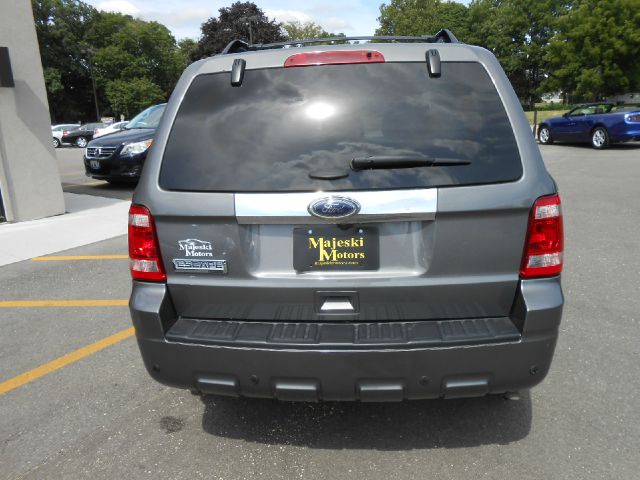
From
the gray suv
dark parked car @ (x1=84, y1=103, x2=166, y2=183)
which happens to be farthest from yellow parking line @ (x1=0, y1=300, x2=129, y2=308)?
dark parked car @ (x1=84, y1=103, x2=166, y2=183)

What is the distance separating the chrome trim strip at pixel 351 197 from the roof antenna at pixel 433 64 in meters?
0.55

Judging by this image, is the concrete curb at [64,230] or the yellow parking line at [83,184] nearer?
the concrete curb at [64,230]

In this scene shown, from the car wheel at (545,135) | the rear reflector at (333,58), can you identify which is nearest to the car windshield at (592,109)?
the car wheel at (545,135)

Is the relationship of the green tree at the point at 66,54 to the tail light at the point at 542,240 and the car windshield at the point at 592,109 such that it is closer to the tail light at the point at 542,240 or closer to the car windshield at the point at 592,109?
the car windshield at the point at 592,109

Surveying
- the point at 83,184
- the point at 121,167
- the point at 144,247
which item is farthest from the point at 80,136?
the point at 144,247

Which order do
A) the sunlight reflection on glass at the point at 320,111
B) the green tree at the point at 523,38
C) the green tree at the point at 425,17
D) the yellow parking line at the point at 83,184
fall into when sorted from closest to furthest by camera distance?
the sunlight reflection on glass at the point at 320,111
the yellow parking line at the point at 83,184
the green tree at the point at 523,38
the green tree at the point at 425,17

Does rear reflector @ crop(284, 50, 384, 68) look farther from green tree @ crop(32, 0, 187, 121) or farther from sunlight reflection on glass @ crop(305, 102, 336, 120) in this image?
green tree @ crop(32, 0, 187, 121)

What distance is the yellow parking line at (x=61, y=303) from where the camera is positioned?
4.90m

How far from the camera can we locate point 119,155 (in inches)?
434

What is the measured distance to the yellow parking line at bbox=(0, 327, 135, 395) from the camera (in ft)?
11.4

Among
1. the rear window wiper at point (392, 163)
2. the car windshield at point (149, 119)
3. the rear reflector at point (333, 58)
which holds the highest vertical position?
the rear reflector at point (333, 58)

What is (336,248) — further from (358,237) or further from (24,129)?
(24,129)

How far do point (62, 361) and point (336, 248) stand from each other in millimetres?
2605

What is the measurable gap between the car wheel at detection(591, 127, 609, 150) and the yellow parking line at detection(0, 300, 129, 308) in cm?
1695
